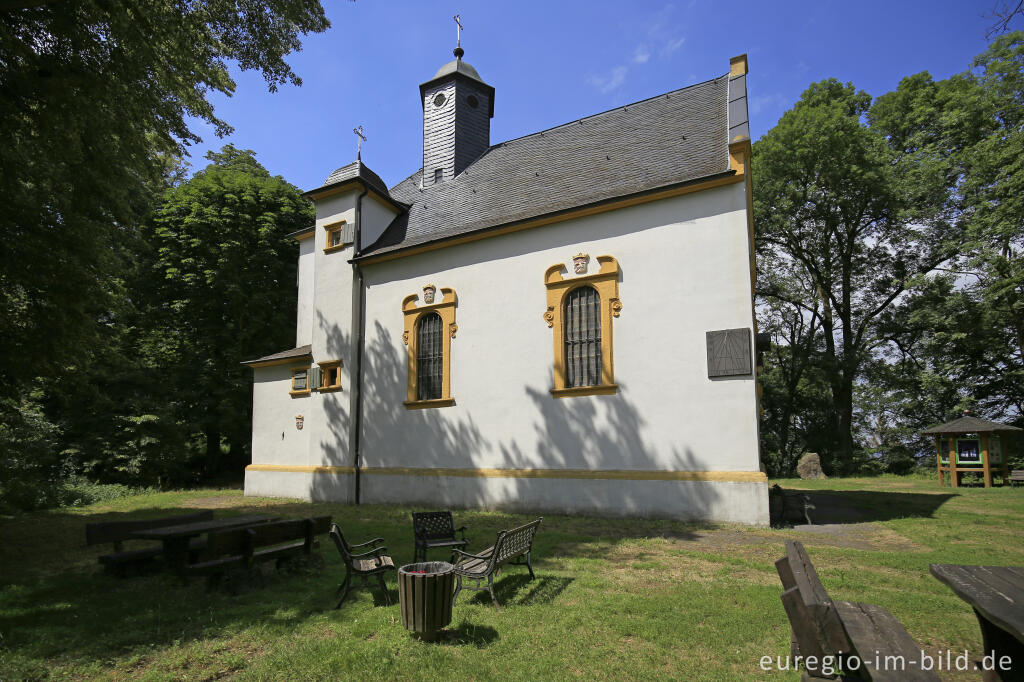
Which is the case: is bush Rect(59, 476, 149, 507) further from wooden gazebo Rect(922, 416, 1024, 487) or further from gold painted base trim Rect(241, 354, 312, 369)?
wooden gazebo Rect(922, 416, 1024, 487)

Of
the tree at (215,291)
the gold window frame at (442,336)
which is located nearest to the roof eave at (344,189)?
the gold window frame at (442,336)

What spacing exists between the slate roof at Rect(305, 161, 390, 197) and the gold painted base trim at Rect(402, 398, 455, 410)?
6.77 meters

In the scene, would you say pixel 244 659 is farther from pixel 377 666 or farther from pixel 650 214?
pixel 650 214

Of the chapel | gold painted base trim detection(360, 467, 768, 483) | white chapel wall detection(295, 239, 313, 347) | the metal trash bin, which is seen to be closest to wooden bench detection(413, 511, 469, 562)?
the metal trash bin

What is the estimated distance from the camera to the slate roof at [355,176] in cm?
1650

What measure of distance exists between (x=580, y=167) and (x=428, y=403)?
7409 millimetres

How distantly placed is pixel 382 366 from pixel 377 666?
11477mm

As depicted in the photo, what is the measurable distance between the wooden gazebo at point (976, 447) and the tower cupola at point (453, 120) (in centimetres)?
1788

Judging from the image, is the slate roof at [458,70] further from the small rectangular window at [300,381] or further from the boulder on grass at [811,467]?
the boulder on grass at [811,467]

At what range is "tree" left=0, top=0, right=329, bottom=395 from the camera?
7.55m

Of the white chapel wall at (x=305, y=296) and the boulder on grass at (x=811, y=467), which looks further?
the boulder on grass at (x=811, y=467)

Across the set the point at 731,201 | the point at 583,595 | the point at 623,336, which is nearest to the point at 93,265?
the point at 583,595

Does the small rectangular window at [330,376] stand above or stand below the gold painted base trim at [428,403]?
above

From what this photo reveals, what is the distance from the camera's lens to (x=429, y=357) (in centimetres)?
1477
